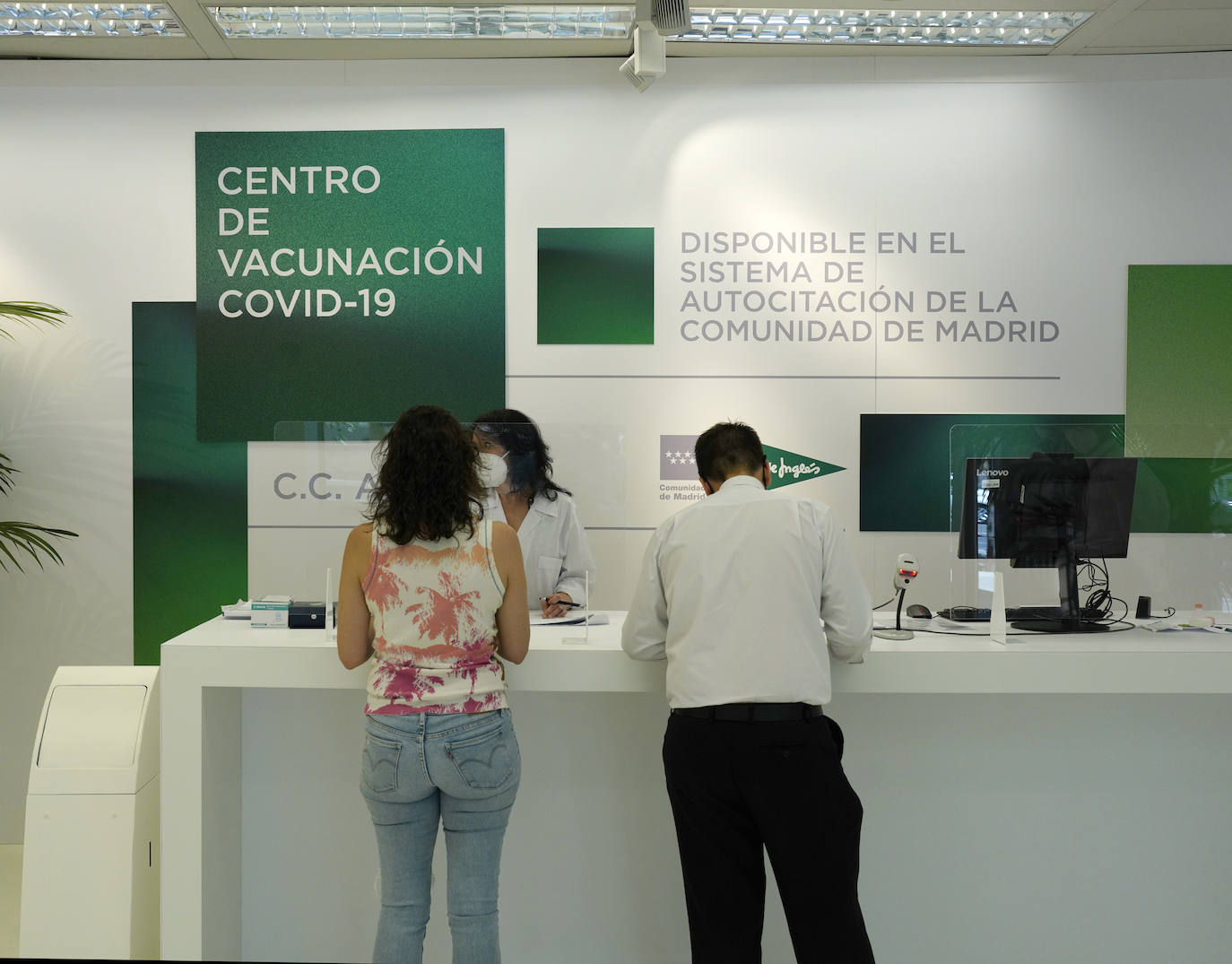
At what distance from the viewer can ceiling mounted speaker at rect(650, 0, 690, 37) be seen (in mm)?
2877

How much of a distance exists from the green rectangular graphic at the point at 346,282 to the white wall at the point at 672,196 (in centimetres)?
10

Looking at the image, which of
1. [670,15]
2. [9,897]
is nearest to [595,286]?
[670,15]

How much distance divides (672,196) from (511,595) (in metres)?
2.52

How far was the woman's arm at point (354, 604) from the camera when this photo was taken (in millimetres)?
1983

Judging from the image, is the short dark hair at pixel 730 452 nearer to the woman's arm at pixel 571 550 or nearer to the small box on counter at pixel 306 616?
the woman's arm at pixel 571 550

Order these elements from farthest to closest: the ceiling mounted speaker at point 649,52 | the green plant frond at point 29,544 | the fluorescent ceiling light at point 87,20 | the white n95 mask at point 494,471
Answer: the green plant frond at point 29,544 < the fluorescent ceiling light at point 87,20 < the ceiling mounted speaker at point 649,52 < the white n95 mask at point 494,471

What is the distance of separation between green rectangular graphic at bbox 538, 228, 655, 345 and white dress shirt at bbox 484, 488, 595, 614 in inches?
48.4

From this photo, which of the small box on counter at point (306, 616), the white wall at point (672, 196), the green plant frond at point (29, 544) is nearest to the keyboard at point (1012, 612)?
the white wall at point (672, 196)

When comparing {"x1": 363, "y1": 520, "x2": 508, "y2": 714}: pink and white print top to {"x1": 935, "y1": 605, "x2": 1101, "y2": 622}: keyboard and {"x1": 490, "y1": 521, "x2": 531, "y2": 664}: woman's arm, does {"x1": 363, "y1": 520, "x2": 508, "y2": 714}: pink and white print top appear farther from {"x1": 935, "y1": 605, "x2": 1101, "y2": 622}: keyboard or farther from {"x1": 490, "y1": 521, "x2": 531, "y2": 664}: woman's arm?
{"x1": 935, "y1": 605, "x2": 1101, "y2": 622}: keyboard

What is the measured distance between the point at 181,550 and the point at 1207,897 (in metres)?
3.86

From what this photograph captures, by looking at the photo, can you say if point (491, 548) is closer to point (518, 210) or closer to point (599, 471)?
point (599, 471)

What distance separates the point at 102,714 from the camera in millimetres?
2574

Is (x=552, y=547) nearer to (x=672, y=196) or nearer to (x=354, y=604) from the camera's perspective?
(x=354, y=604)

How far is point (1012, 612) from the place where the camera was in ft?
8.75
